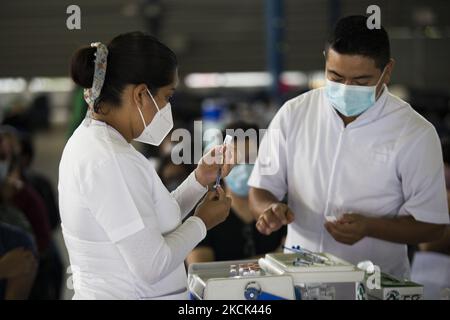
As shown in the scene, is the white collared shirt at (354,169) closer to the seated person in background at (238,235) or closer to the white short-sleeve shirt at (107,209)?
the seated person in background at (238,235)

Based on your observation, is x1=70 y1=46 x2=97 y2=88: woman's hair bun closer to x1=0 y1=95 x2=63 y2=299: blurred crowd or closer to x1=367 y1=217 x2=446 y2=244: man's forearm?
x1=367 y1=217 x2=446 y2=244: man's forearm

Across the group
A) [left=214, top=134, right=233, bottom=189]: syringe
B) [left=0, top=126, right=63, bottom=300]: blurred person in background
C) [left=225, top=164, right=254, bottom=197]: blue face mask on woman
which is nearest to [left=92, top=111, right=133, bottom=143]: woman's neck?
[left=214, top=134, right=233, bottom=189]: syringe

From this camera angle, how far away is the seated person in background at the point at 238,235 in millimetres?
2729

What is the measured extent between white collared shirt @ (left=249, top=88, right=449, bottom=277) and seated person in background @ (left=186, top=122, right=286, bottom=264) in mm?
465

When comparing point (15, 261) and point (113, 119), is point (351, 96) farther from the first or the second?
point (15, 261)

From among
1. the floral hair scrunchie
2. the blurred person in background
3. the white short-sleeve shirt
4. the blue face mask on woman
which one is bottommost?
the blurred person in background

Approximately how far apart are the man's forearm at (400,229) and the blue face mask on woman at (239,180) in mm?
861

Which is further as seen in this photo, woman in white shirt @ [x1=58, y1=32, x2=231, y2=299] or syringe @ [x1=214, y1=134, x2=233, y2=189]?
syringe @ [x1=214, y1=134, x2=233, y2=189]

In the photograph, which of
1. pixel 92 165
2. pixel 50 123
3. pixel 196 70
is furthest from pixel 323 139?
pixel 50 123

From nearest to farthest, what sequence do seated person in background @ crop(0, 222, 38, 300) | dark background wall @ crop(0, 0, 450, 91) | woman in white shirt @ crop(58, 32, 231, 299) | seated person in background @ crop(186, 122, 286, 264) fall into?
woman in white shirt @ crop(58, 32, 231, 299), seated person in background @ crop(0, 222, 38, 300), seated person in background @ crop(186, 122, 286, 264), dark background wall @ crop(0, 0, 450, 91)

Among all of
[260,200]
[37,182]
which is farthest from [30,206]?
[260,200]

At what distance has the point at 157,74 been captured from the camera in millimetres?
1534

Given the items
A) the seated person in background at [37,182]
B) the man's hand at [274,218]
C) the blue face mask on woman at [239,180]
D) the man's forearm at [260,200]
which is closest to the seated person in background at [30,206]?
the seated person in background at [37,182]

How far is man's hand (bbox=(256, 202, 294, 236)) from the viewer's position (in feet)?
6.52
